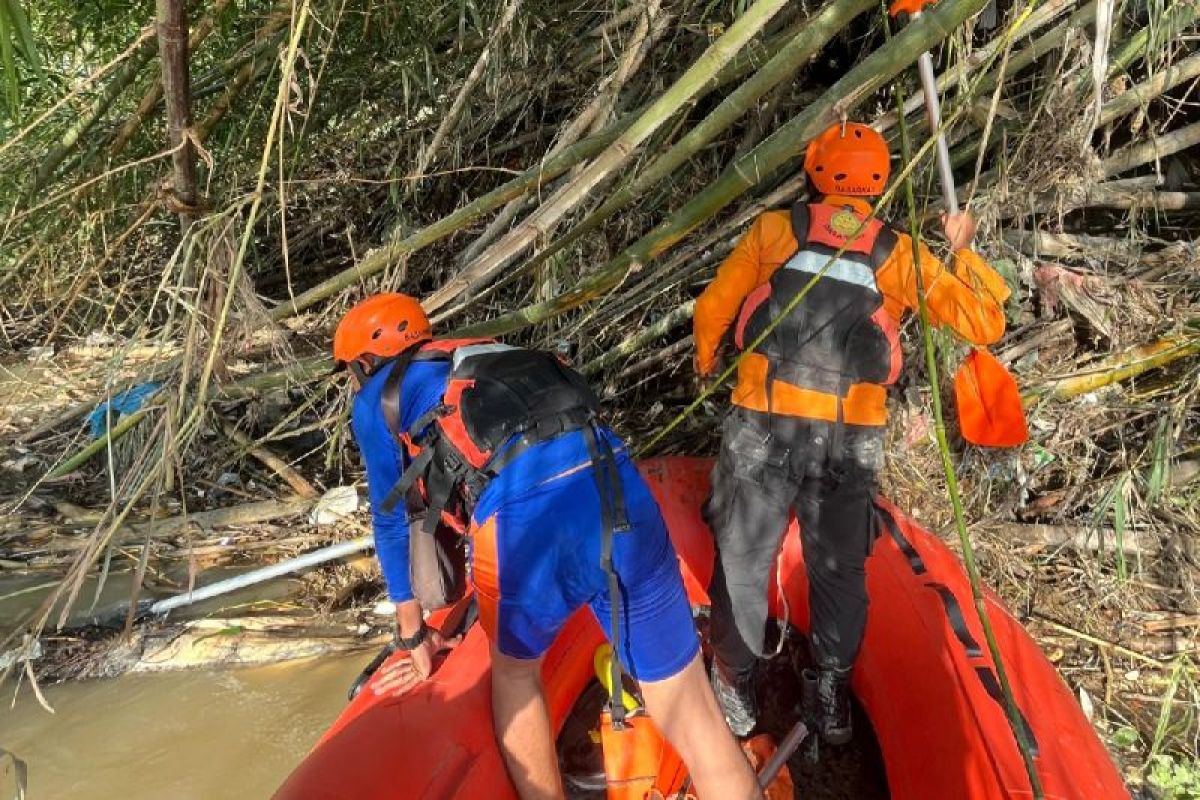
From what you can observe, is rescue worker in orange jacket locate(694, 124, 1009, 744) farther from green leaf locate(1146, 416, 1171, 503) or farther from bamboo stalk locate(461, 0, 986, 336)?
green leaf locate(1146, 416, 1171, 503)

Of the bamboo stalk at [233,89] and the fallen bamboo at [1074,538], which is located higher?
the bamboo stalk at [233,89]

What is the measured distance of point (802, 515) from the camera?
7.23 ft

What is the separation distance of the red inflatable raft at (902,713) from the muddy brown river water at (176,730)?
85 cm

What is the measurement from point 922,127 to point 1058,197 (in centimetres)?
51

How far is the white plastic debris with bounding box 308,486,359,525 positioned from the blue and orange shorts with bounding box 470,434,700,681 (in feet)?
6.50

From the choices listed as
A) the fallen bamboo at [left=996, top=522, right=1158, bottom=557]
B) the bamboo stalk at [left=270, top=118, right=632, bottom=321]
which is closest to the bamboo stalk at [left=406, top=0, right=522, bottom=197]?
the bamboo stalk at [left=270, top=118, right=632, bottom=321]

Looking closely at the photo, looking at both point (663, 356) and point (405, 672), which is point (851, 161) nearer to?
point (663, 356)

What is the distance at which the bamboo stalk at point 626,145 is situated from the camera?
1.27 m

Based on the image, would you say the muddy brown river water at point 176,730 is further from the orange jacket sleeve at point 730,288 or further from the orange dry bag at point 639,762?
the orange jacket sleeve at point 730,288

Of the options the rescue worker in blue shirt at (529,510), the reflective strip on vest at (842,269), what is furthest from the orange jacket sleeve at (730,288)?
the rescue worker in blue shirt at (529,510)

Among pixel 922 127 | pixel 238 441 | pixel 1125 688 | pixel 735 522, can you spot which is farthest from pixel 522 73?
pixel 1125 688

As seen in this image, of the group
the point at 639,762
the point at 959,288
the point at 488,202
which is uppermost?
the point at 488,202

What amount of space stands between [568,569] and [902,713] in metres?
1.05

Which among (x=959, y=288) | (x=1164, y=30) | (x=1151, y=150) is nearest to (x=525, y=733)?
(x=959, y=288)
